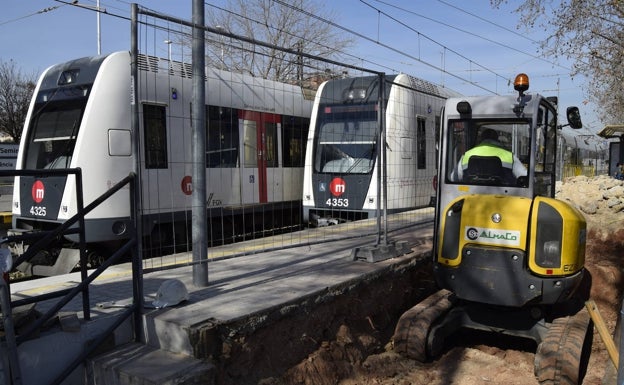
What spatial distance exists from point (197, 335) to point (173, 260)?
7.88ft

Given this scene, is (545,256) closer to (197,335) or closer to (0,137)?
(197,335)

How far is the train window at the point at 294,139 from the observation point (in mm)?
10774

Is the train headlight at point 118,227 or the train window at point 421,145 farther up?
the train window at point 421,145

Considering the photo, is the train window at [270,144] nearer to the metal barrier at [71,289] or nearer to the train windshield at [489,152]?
the train windshield at [489,152]

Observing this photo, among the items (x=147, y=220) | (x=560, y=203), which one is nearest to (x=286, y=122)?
(x=147, y=220)

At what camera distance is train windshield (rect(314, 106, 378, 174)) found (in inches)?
379

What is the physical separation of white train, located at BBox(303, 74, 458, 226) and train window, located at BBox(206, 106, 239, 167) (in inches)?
65.2

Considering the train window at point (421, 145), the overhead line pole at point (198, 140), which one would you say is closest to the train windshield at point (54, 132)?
the overhead line pole at point (198, 140)

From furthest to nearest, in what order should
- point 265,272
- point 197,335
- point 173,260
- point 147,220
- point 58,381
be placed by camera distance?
point 147,220 → point 173,260 → point 265,272 → point 197,335 → point 58,381

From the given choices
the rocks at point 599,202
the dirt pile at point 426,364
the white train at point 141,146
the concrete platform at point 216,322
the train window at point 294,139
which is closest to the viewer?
the concrete platform at point 216,322

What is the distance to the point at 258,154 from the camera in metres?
9.92

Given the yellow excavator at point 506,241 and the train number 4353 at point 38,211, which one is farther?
the train number 4353 at point 38,211

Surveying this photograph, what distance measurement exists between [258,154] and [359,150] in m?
1.96

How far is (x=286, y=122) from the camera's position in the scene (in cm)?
1082
